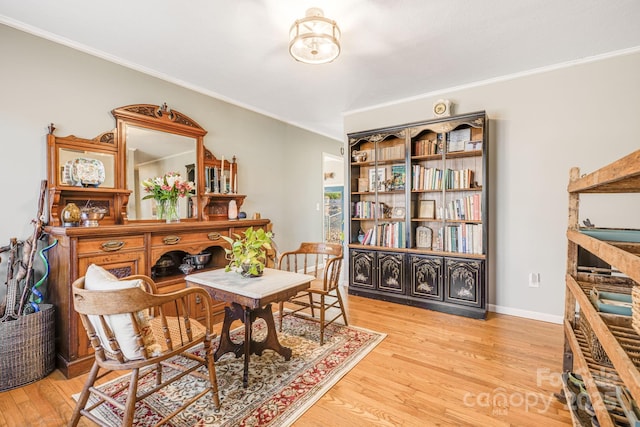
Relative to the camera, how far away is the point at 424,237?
3639mm

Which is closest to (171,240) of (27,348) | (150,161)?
(150,161)

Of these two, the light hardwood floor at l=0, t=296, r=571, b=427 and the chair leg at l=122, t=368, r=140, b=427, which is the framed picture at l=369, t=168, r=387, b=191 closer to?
the light hardwood floor at l=0, t=296, r=571, b=427

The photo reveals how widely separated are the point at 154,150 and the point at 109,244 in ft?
3.88

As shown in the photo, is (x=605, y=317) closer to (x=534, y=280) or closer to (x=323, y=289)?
(x=323, y=289)

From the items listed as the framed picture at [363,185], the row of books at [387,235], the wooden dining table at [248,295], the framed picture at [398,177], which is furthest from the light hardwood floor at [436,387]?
the framed picture at [363,185]

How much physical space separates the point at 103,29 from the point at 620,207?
15.3ft

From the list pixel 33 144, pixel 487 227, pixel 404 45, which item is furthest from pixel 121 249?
pixel 487 227

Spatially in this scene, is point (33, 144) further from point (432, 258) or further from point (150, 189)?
point (432, 258)

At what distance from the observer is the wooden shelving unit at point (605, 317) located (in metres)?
0.81

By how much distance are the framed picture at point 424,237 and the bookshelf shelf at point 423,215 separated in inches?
0.5

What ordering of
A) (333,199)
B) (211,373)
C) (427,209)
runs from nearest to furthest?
(211,373) < (427,209) < (333,199)

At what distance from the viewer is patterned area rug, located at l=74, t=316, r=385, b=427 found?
1671mm

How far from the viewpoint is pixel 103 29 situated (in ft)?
7.63

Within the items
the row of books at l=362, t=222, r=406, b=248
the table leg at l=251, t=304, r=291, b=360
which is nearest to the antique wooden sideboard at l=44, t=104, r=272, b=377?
the table leg at l=251, t=304, r=291, b=360
